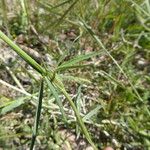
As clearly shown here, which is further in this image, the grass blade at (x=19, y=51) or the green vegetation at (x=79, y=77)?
the green vegetation at (x=79, y=77)

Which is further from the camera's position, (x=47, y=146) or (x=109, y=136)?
(x=109, y=136)

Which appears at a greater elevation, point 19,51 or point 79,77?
point 79,77

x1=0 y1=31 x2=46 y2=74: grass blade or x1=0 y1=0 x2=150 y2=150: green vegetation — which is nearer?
x1=0 y1=31 x2=46 y2=74: grass blade

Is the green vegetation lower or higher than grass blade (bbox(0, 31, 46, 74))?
higher

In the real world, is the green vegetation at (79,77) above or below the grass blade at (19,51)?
above

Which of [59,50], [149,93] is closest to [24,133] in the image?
[59,50]

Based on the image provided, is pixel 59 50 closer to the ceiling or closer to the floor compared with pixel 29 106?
closer to the ceiling

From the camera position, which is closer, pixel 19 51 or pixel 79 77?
pixel 19 51

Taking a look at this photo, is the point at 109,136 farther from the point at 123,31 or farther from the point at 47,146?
the point at 123,31
